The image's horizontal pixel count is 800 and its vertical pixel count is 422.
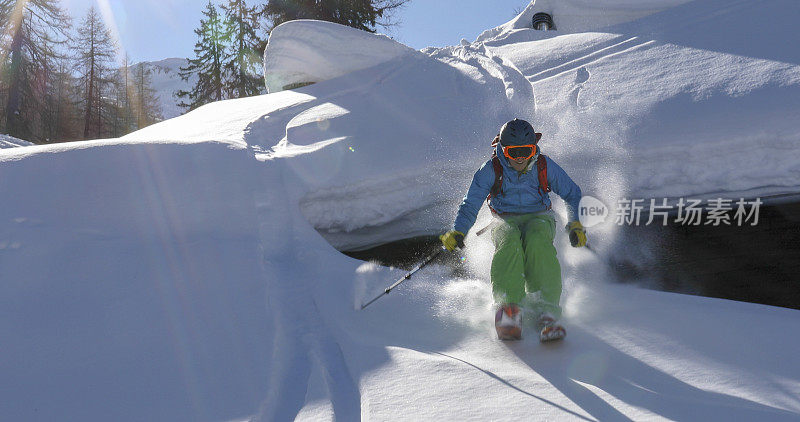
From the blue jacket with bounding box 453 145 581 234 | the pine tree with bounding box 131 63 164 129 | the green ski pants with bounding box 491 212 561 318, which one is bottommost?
the green ski pants with bounding box 491 212 561 318

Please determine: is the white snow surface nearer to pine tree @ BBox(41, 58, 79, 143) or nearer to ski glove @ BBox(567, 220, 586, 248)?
ski glove @ BBox(567, 220, 586, 248)

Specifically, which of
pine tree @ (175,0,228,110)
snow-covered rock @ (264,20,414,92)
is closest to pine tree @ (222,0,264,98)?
pine tree @ (175,0,228,110)

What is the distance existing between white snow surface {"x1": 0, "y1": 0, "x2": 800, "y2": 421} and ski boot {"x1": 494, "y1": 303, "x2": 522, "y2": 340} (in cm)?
7

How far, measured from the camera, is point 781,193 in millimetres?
4121

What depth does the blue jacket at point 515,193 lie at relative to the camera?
3.55 metres

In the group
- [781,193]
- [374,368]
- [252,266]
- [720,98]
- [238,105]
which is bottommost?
[374,368]

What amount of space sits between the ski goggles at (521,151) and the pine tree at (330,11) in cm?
1538

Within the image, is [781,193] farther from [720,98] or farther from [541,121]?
[541,121]

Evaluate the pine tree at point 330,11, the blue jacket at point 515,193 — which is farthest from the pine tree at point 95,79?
the blue jacket at point 515,193

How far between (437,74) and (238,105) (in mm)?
3158

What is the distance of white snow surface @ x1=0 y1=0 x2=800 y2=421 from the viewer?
237 cm

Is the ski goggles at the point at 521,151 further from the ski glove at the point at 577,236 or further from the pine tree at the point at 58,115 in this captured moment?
the pine tree at the point at 58,115

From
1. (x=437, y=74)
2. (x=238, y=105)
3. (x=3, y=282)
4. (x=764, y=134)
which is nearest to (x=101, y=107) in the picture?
(x=238, y=105)

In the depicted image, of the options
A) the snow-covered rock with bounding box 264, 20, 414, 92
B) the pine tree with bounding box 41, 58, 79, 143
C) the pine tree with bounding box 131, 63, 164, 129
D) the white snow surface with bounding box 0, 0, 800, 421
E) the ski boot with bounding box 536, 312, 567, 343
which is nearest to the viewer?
the white snow surface with bounding box 0, 0, 800, 421
